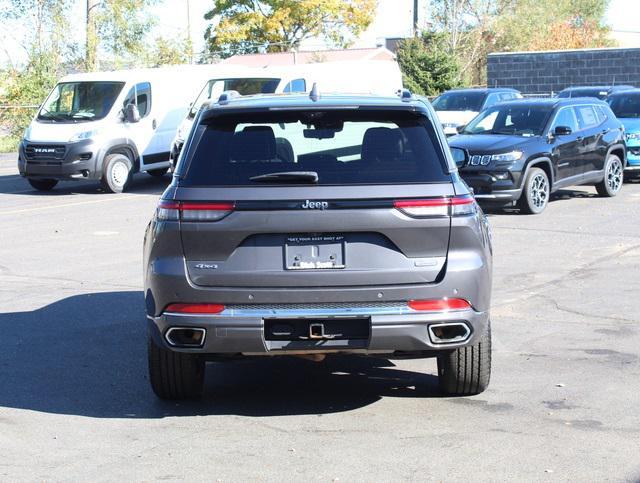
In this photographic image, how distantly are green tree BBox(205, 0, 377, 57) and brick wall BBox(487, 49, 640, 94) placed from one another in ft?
67.5

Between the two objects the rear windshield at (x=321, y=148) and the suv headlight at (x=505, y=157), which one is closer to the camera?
the rear windshield at (x=321, y=148)

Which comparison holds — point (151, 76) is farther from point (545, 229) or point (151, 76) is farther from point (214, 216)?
point (214, 216)

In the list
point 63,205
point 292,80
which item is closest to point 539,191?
point 63,205

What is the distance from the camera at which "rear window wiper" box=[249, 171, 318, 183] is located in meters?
5.84

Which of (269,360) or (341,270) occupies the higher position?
(341,270)

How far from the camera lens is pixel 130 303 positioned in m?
9.78

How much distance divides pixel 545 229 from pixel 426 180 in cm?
913

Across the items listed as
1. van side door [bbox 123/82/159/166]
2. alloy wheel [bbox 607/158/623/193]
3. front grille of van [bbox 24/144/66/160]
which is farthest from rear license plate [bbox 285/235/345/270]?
van side door [bbox 123/82/159/166]

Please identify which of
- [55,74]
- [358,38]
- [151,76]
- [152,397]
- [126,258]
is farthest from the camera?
[358,38]

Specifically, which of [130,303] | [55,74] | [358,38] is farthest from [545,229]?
[358,38]

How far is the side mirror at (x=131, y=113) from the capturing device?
20.5 meters

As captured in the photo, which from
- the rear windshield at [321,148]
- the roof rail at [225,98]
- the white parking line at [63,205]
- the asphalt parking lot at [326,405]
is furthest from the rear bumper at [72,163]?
the rear windshield at [321,148]

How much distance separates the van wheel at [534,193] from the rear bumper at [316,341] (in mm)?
10536

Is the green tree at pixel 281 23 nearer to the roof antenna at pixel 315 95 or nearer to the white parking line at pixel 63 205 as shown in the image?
the white parking line at pixel 63 205
